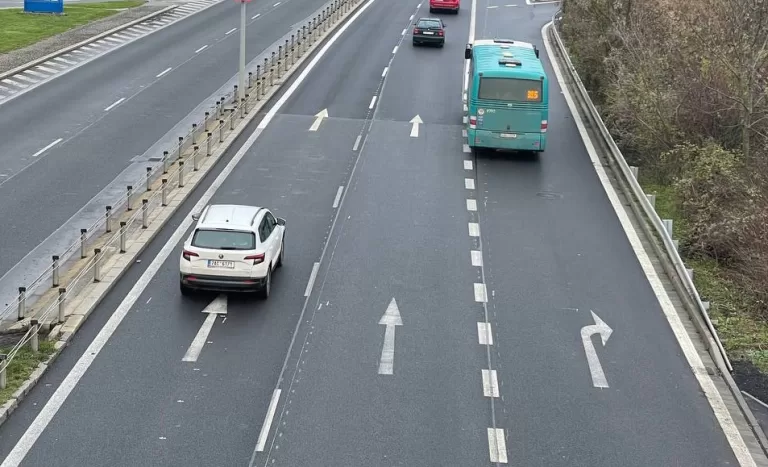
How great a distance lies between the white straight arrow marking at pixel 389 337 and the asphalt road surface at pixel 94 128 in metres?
6.97

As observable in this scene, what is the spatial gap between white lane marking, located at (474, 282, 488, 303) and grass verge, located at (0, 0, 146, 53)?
33360 mm

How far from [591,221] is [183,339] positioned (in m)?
11.8

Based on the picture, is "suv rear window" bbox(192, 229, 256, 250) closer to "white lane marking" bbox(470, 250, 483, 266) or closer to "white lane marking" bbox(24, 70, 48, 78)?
"white lane marking" bbox(470, 250, 483, 266)

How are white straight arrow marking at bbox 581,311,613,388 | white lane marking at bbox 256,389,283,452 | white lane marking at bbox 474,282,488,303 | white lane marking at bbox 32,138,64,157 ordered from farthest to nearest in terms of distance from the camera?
1. white lane marking at bbox 32,138,64,157
2. white lane marking at bbox 474,282,488,303
3. white straight arrow marking at bbox 581,311,613,388
4. white lane marking at bbox 256,389,283,452

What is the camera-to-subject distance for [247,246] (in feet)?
65.2

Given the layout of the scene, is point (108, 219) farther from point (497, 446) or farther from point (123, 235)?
point (497, 446)

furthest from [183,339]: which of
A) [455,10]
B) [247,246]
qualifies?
[455,10]

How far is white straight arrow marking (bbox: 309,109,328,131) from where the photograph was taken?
115 ft

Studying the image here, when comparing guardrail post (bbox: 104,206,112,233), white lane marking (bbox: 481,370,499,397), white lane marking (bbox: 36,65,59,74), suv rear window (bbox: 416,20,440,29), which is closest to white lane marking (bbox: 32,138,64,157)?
guardrail post (bbox: 104,206,112,233)

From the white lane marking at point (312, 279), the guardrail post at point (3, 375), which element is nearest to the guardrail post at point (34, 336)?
the guardrail post at point (3, 375)

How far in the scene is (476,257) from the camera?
23.2 metres

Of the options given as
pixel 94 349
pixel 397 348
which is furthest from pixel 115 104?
pixel 397 348

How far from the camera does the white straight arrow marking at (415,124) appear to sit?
34812mm

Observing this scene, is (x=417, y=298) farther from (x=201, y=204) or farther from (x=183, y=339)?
(x=201, y=204)
